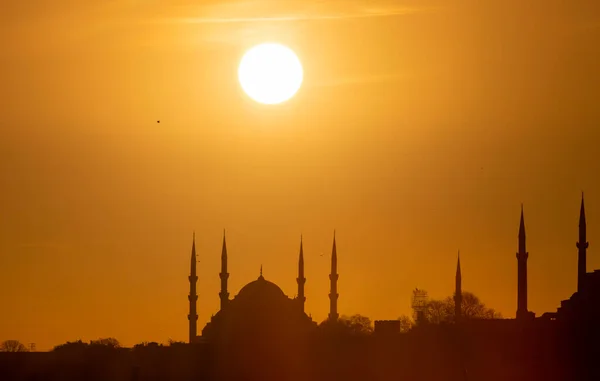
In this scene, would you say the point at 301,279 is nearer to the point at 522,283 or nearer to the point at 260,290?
the point at 260,290

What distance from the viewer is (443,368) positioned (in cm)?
6322

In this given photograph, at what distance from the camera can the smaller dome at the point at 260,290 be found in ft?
229

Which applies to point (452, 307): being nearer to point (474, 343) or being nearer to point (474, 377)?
point (474, 343)

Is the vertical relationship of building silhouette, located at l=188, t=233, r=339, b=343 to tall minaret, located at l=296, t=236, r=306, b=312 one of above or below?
below

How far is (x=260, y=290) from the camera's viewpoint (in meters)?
69.9

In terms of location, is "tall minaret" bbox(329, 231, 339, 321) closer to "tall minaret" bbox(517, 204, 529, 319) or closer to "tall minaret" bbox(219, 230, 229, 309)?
"tall minaret" bbox(219, 230, 229, 309)

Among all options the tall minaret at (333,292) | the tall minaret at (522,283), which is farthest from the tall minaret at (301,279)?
the tall minaret at (522,283)

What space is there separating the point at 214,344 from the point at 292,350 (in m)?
3.70

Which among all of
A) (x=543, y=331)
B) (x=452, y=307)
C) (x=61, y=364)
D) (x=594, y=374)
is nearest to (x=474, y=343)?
(x=543, y=331)

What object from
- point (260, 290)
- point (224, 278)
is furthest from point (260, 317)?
point (224, 278)

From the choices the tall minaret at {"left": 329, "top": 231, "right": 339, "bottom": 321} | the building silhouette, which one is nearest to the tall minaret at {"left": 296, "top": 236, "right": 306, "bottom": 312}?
the tall minaret at {"left": 329, "top": 231, "right": 339, "bottom": 321}

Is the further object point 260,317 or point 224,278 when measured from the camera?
point 224,278

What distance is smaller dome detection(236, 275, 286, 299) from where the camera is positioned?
2746 inches

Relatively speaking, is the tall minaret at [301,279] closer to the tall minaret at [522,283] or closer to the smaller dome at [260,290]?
the smaller dome at [260,290]
